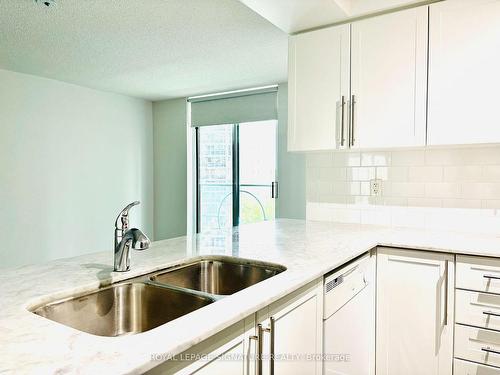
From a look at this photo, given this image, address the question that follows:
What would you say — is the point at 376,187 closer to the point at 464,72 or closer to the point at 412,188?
the point at 412,188

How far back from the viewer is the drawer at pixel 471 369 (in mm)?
1657

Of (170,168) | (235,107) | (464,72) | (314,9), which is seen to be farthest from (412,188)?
(170,168)

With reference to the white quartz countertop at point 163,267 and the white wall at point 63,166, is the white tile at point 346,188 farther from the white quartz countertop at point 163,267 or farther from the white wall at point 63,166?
the white wall at point 63,166

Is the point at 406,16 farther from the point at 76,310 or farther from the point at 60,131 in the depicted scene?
the point at 60,131

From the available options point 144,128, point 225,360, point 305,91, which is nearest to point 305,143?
point 305,91

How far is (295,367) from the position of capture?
49.4 inches

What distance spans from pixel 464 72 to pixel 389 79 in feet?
1.25

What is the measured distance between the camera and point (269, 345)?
43.3 inches

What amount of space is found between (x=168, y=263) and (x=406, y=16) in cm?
187

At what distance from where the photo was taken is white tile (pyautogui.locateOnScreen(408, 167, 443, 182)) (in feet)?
7.54

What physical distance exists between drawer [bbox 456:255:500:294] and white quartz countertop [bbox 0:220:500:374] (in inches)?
1.8

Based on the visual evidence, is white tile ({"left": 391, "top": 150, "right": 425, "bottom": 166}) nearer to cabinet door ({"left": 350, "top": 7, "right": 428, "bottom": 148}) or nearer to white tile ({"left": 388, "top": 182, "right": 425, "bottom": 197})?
white tile ({"left": 388, "top": 182, "right": 425, "bottom": 197})

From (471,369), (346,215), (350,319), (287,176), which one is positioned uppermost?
(287,176)

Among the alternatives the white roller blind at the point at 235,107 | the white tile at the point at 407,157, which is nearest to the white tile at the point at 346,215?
the white tile at the point at 407,157
